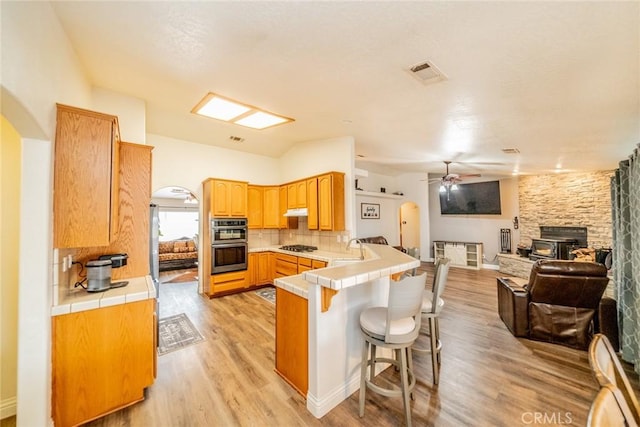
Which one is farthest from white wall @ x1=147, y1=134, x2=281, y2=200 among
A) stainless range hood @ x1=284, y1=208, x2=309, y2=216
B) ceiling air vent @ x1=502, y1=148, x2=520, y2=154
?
ceiling air vent @ x1=502, y1=148, x2=520, y2=154

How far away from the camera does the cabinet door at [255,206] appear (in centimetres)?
542

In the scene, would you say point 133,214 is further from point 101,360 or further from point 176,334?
point 176,334

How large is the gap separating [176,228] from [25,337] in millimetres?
8919

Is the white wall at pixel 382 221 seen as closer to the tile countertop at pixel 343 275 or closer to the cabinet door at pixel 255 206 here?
the cabinet door at pixel 255 206

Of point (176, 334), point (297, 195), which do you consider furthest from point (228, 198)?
point (176, 334)

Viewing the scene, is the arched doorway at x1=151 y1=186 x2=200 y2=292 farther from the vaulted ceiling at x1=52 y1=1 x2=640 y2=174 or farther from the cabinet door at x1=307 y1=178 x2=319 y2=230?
the vaulted ceiling at x1=52 y1=1 x2=640 y2=174

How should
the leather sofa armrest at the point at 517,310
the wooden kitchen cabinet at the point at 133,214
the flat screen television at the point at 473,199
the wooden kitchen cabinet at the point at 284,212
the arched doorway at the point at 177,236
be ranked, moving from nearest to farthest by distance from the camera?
1. the wooden kitchen cabinet at the point at 133,214
2. the leather sofa armrest at the point at 517,310
3. the wooden kitchen cabinet at the point at 284,212
4. the arched doorway at the point at 177,236
5. the flat screen television at the point at 473,199

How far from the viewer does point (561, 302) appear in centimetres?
291

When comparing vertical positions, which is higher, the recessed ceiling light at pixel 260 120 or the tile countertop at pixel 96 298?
the recessed ceiling light at pixel 260 120

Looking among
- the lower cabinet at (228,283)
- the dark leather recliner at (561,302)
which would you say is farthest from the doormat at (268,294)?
the dark leather recliner at (561,302)

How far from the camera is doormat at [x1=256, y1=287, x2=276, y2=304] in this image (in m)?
4.57

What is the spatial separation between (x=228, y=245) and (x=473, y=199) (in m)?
7.40

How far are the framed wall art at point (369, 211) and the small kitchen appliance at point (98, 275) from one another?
6230 millimetres

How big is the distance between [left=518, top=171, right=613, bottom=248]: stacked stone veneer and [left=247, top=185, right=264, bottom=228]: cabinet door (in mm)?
7365
